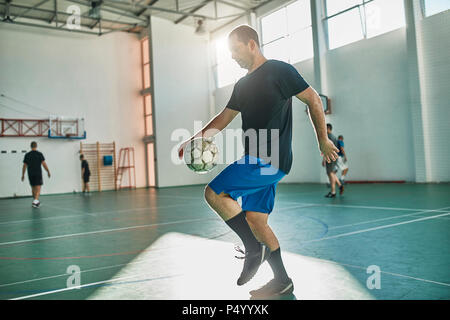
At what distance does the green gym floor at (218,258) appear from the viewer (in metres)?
2.98

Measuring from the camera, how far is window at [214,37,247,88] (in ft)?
78.1

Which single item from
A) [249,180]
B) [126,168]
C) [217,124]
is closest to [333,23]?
[126,168]

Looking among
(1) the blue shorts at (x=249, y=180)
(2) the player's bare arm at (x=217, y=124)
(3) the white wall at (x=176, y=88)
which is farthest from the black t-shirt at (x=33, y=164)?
(1) the blue shorts at (x=249, y=180)

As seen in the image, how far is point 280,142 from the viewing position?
2.87 metres

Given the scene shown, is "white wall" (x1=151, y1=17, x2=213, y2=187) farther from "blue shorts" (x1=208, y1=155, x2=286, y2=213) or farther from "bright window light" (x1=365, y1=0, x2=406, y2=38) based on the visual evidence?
"blue shorts" (x1=208, y1=155, x2=286, y2=213)

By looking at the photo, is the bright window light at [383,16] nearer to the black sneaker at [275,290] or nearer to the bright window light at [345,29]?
the bright window light at [345,29]

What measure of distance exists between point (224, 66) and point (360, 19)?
10.3 meters

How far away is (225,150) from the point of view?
2298cm

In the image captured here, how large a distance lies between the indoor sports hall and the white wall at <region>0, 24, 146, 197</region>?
0.30ft

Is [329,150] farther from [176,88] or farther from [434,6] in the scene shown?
[176,88]

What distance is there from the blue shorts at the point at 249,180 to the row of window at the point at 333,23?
14108mm

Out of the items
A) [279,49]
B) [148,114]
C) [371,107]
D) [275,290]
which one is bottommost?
[275,290]

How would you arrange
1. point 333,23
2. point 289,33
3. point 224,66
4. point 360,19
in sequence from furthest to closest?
point 224,66 → point 289,33 → point 333,23 → point 360,19
